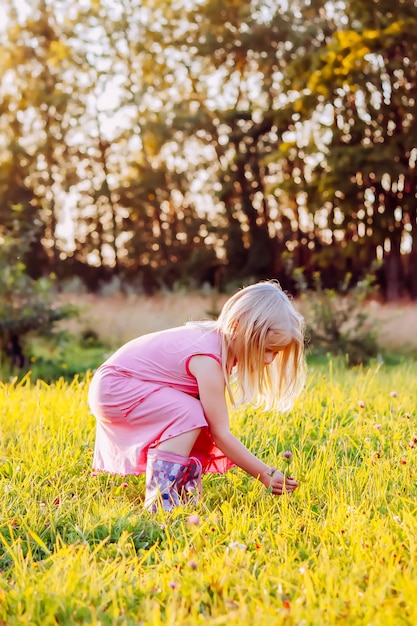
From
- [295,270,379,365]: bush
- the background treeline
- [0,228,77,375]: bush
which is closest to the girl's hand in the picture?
[295,270,379,365]: bush

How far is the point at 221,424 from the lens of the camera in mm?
2967

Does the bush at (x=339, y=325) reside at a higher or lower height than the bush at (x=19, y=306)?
lower

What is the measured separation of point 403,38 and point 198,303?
671 centimetres

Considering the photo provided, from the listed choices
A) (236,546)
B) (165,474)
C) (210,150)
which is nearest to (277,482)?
(165,474)

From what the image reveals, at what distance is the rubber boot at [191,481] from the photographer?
297 centimetres

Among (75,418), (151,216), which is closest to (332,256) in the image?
(151,216)

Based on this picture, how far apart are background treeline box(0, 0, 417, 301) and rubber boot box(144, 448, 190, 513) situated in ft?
40.3

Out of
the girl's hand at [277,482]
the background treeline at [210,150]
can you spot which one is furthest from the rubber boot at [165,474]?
the background treeline at [210,150]

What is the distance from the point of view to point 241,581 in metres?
2.11

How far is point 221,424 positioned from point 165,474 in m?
0.31

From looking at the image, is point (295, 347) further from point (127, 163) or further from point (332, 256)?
point (127, 163)

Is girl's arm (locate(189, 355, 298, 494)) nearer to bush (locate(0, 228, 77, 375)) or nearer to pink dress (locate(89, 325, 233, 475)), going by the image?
pink dress (locate(89, 325, 233, 475))

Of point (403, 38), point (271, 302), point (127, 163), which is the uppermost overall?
point (403, 38)

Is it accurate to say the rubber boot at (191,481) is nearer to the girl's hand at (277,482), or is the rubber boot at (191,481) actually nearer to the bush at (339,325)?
the girl's hand at (277,482)
